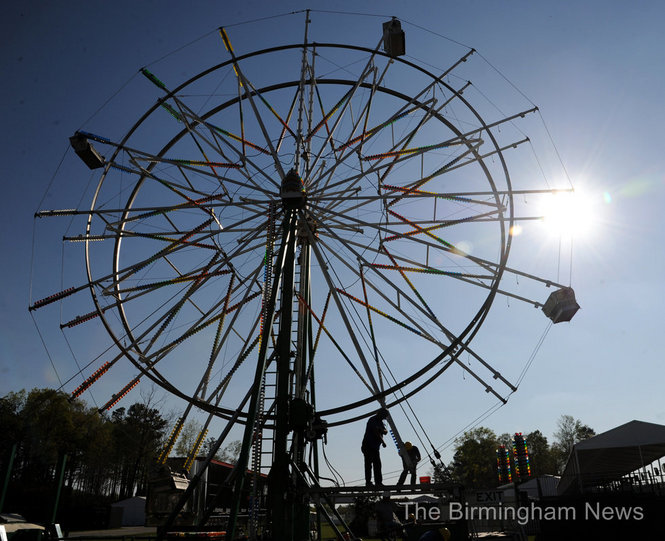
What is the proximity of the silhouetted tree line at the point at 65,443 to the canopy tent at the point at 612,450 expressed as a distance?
91.8 ft

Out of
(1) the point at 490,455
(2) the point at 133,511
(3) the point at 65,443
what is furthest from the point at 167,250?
(1) the point at 490,455

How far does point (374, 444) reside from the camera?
405 inches

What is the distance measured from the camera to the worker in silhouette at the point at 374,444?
10.0 meters

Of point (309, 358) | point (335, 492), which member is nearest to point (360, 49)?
point (309, 358)

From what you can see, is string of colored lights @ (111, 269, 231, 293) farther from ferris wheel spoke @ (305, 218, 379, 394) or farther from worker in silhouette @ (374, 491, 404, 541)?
worker in silhouette @ (374, 491, 404, 541)

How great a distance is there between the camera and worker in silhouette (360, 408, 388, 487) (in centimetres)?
1003

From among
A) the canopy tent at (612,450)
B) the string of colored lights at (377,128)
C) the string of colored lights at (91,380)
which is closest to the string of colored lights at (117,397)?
the string of colored lights at (91,380)

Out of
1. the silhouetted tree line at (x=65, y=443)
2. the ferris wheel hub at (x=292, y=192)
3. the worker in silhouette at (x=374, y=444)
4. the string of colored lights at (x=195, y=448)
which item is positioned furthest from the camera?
the silhouetted tree line at (x=65, y=443)

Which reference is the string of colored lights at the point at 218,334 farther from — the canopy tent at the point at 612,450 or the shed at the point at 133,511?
the shed at the point at 133,511

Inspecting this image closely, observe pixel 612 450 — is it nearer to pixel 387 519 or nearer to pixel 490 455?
pixel 387 519

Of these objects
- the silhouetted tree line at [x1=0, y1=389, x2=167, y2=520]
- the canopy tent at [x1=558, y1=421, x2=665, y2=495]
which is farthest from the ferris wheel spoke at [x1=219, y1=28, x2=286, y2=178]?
the silhouetted tree line at [x1=0, y1=389, x2=167, y2=520]

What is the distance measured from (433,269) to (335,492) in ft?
20.9

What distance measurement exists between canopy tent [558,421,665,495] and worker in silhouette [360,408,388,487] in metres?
11.6

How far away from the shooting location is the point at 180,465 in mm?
12383
